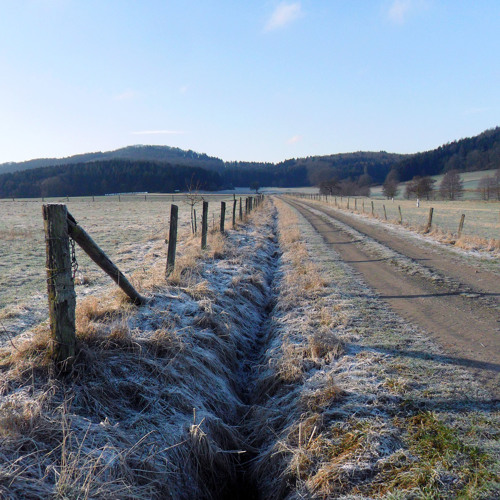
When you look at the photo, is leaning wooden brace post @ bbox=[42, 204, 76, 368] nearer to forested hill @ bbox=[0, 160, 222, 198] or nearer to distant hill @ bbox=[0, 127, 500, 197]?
distant hill @ bbox=[0, 127, 500, 197]

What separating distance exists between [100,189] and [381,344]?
13712 cm

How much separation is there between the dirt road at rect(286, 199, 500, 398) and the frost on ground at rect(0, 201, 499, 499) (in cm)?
36

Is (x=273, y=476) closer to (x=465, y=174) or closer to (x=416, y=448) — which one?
(x=416, y=448)

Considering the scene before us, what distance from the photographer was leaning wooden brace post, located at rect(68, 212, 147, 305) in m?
3.88

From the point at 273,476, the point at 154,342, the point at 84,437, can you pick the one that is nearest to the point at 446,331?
the point at 273,476

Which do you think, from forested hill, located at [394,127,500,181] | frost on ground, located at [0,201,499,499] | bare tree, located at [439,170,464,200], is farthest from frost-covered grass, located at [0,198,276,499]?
forested hill, located at [394,127,500,181]

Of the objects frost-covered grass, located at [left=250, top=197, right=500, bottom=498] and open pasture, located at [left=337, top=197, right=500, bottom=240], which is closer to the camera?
frost-covered grass, located at [left=250, top=197, right=500, bottom=498]

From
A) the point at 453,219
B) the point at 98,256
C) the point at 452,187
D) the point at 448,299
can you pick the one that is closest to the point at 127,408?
the point at 98,256

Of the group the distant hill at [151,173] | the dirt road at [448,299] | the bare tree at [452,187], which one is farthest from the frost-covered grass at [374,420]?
the distant hill at [151,173]

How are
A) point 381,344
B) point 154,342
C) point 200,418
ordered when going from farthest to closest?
point 381,344 < point 154,342 < point 200,418

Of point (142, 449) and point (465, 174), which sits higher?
point (465, 174)

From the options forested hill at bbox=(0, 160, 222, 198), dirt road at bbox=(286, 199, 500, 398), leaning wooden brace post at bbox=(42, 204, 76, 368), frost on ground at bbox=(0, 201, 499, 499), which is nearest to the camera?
frost on ground at bbox=(0, 201, 499, 499)

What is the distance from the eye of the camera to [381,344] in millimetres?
5215

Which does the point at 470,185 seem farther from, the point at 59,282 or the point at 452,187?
the point at 59,282
